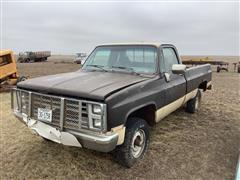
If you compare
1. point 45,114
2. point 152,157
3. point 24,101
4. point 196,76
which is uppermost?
point 196,76

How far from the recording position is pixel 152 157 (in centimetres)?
414

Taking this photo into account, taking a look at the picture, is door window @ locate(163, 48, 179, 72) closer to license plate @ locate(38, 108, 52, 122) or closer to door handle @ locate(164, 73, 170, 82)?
door handle @ locate(164, 73, 170, 82)

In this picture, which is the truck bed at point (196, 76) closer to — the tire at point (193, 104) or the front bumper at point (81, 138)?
the tire at point (193, 104)

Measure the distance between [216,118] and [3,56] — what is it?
970cm

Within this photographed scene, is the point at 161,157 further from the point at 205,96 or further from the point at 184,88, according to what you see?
the point at 205,96

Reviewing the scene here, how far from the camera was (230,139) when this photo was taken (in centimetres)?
496

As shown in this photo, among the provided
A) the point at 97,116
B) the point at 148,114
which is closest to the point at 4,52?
the point at 148,114

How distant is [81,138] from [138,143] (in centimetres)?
117

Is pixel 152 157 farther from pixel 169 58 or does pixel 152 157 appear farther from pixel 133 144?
pixel 169 58

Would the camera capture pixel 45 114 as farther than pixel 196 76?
No

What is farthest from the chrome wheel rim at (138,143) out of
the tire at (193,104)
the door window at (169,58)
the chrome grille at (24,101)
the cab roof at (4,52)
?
the cab roof at (4,52)

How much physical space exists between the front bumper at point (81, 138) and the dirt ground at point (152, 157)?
65 centimetres

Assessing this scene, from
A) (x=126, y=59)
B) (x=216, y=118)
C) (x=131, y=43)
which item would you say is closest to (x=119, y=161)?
(x=126, y=59)

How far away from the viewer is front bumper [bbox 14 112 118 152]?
120 inches
